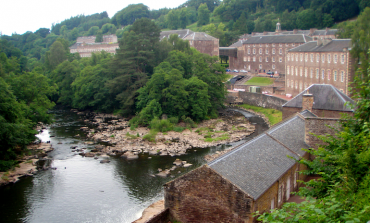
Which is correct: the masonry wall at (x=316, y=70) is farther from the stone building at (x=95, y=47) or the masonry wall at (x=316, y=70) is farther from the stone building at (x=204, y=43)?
the stone building at (x=95, y=47)

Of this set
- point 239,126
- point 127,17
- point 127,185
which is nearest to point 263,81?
point 239,126

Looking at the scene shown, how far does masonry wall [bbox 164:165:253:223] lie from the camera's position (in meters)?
14.3

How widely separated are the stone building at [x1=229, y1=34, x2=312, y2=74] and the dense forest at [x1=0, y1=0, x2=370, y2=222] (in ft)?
37.5

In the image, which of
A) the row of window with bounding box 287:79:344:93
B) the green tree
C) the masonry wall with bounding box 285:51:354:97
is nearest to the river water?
the masonry wall with bounding box 285:51:354:97

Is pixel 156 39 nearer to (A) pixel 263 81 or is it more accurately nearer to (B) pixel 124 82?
(B) pixel 124 82

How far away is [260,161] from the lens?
17125mm

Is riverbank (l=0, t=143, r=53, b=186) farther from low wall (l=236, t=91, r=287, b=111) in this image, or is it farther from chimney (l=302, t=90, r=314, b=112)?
low wall (l=236, t=91, r=287, b=111)

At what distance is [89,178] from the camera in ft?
88.3

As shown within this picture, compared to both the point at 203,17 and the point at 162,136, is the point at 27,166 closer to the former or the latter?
the point at 162,136

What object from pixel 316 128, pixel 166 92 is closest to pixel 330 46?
pixel 166 92

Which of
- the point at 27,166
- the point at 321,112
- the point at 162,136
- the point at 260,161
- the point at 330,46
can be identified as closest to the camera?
the point at 260,161

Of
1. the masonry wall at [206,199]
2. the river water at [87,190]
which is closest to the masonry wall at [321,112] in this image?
the river water at [87,190]

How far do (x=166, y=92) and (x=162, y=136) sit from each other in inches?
322

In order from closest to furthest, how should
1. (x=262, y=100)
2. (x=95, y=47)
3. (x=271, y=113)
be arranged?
(x=271, y=113), (x=262, y=100), (x=95, y=47)
